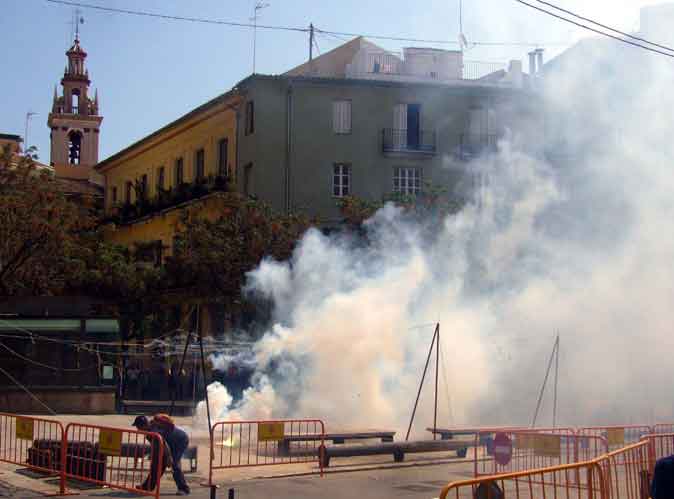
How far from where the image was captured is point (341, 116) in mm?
38219

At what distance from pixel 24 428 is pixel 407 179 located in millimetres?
26054

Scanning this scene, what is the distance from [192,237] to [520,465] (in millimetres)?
20564

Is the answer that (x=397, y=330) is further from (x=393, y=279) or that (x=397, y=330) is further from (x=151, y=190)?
(x=151, y=190)

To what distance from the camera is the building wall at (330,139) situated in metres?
37.2

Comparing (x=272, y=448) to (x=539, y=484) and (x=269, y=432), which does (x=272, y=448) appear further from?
(x=539, y=484)

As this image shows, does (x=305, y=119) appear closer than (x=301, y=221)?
No

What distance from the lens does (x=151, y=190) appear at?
4928 cm

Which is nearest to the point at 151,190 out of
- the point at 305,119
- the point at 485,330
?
the point at 305,119

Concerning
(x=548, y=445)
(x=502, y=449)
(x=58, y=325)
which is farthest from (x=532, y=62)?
(x=502, y=449)

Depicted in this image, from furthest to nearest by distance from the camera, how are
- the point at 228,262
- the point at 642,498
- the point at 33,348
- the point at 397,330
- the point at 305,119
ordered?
the point at 305,119
the point at 228,262
the point at 33,348
the point at 397,330
the point at 642,498

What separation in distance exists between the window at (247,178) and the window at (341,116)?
374 cm

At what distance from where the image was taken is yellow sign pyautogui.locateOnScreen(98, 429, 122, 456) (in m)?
12.0

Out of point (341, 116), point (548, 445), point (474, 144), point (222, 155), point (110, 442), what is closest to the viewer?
point (548, 445)

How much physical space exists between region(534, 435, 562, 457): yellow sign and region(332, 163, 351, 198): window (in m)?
26.0
